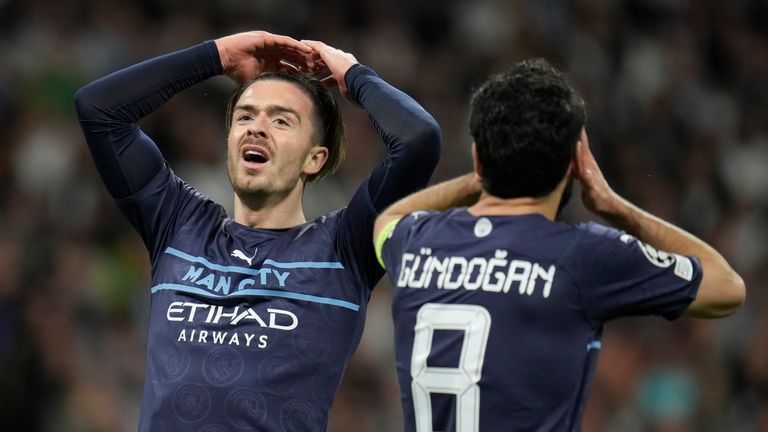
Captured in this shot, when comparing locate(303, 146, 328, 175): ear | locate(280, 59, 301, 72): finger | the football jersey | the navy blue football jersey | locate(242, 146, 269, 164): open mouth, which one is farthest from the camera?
locate(280, 59, 301, 72): finger

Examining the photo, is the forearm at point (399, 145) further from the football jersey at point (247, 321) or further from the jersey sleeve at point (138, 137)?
the jersey sleeve at point (138, 137)

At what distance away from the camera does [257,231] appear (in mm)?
4652

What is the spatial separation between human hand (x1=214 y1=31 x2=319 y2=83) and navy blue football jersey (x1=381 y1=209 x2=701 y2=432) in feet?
5.30

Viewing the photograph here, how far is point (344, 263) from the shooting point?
178 inches

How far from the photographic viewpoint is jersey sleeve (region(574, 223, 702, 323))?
3416mm

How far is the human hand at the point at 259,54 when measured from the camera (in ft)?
15.9

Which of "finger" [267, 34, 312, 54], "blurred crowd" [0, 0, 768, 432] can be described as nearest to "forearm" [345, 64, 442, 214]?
"finger" [267, 34, 312, 54]

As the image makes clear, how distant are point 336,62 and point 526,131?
1449 millimetres

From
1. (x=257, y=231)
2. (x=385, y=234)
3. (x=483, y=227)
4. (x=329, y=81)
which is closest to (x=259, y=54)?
(x=329, y=81)

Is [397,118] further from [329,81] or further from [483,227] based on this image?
[483,227]

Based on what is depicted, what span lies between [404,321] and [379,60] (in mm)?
7457

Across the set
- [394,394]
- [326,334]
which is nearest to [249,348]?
[326,334]

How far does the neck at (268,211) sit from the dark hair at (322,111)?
0.71 ft

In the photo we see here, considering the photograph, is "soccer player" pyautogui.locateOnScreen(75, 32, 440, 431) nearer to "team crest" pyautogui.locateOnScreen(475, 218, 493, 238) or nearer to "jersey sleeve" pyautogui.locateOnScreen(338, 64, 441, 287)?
"jersey sleeve" pyautogui.locateOnScreen(338, 64, 441, 287)
